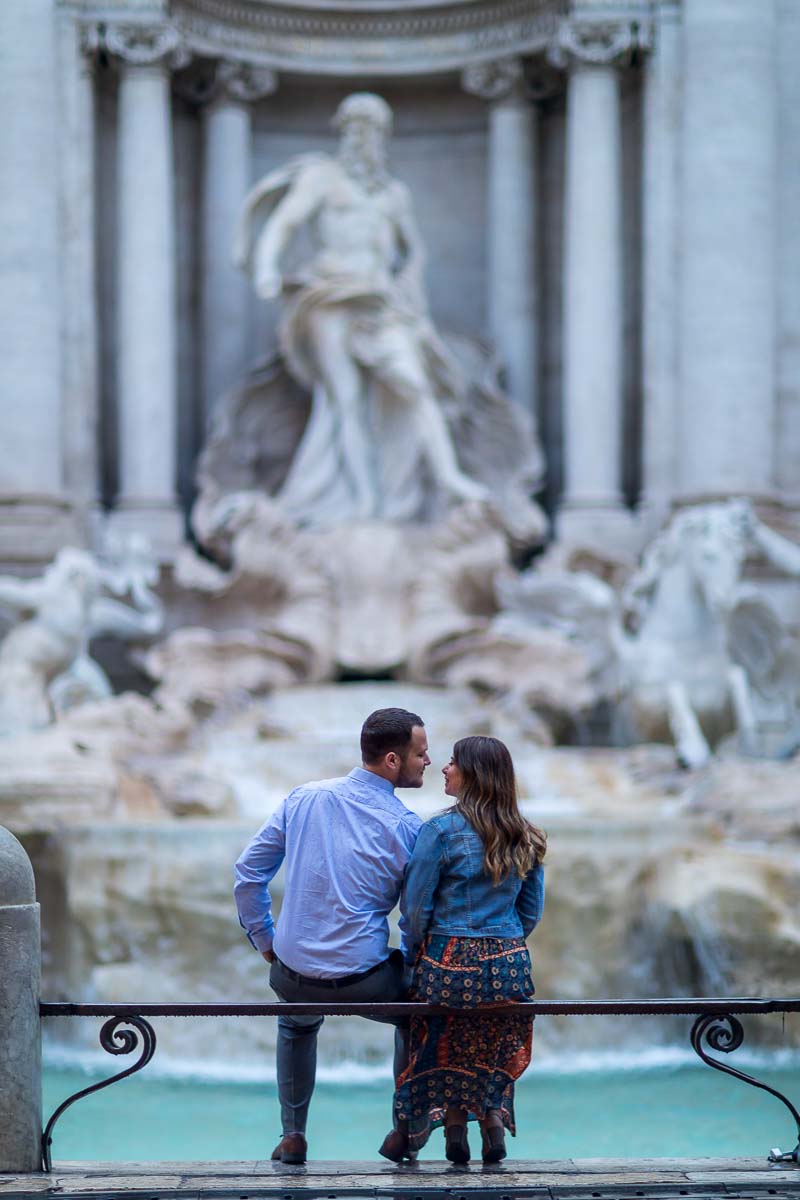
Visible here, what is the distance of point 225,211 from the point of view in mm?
16562

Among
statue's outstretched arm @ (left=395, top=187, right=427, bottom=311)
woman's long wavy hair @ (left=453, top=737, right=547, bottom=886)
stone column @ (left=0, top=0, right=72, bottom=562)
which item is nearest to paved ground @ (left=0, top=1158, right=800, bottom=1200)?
woman's long wavy hair @ (left=453, top=737, right=547, bottom=886)

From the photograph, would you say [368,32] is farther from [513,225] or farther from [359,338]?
[359,338]

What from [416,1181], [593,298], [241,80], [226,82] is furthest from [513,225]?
[416,1181]

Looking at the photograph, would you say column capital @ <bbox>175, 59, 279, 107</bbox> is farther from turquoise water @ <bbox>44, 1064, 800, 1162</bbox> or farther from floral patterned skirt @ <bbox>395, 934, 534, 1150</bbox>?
floral patterned skirt @ <bbox>395, 934, 534, 1150</bbox>

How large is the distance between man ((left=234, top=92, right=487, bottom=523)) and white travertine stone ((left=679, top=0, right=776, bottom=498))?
83.2 inches

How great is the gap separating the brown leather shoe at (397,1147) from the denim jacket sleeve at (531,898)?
679mm

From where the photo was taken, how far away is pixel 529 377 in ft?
54.8

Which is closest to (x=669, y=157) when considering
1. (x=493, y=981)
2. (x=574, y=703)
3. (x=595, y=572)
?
(x=595, y=572)

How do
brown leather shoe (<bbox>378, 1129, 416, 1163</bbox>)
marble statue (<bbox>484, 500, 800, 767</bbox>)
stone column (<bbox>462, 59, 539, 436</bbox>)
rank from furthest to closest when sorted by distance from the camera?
stone column (<bbox>462, 59, 539, 436</bbox>), marble statue (<bbox>484, 500, 800, 767</bbox>), brown leather shoe (<bbox>378, 1129, 416, 1163</bbox>)

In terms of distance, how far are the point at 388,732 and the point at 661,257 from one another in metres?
11.4

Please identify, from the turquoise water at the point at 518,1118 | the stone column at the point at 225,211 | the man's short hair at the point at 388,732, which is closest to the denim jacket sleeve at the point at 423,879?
the man's short hair at the point at 388,732

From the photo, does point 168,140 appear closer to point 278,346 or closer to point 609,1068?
point 278,346

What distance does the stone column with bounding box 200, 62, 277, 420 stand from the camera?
16.5 m

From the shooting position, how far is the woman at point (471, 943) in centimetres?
468
